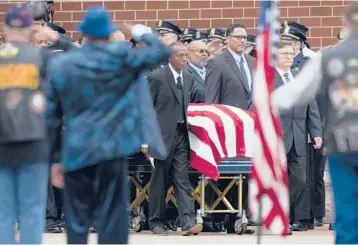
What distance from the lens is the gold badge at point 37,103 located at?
39.9 ft

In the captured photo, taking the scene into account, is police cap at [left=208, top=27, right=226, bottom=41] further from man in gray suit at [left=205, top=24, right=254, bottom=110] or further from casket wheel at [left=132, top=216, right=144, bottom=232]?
casket wheel at [left=132, top=216, right=144, bottom=232]

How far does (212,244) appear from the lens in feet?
53.0

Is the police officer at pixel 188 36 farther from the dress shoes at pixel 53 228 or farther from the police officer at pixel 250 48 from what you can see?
the dress shoes at pixel 53 228

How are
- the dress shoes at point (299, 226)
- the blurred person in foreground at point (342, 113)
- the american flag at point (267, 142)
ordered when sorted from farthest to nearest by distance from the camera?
1. the dress shoes at point (299, 226)
2. the american flag at point (267, 142)
3. the blurred person in foreground at point (342, 113)

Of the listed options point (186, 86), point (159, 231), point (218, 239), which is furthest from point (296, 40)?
point (218, 239)

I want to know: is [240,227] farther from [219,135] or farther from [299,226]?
[219,135]

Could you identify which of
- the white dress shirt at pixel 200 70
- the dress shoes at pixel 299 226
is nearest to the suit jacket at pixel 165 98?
the white dress shirt at pixel 200 70

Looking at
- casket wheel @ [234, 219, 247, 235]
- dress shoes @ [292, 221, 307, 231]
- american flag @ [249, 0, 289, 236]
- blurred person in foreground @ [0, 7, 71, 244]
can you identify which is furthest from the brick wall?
blurred person in foreground @ [0, 7, 71, 244]

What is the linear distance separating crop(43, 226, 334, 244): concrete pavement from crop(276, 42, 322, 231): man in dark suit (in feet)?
1.75

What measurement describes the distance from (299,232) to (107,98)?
716cm

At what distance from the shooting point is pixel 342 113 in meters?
11.7

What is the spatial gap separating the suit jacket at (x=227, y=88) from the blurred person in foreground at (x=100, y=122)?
6979 mm

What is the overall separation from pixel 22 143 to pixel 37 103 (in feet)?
1.11

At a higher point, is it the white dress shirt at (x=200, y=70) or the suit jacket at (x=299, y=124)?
the white dress shirt at (x=200, y=70)
